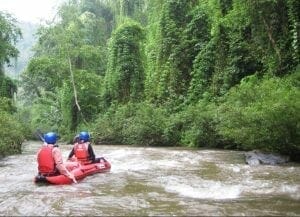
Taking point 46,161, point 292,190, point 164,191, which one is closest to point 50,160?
point 46,161

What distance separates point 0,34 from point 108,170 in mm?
18787

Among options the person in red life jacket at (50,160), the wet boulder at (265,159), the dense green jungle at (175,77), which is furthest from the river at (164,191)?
the dense green jungle at (175,77)

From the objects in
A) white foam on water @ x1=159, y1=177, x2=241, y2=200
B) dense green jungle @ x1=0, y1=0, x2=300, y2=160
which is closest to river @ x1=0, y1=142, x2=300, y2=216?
white foam on water @ x1=159, y1=177, x2=241, y2=200

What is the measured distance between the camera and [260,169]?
11.9m

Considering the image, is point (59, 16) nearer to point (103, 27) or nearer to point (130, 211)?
point (103, 27)

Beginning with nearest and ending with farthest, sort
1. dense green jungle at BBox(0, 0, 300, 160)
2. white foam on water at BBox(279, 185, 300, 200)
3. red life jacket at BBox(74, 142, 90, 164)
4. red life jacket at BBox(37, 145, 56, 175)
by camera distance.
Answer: white foam on water at BBox(279, 185, 300, 200) < red life jacket at BBox(37, 145, 56, 175) < red life jacket at BBox(74, 142, 90, 164) < dense green jungle at BBox(0, 0, 300, 160)

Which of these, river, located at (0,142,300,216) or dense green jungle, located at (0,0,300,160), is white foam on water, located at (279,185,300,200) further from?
dense green jungle, located at (0,0,300,160)

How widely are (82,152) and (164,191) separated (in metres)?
3.60

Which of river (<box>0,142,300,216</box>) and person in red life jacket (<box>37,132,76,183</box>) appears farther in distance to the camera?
person in red life jacket (<box>37,132,76,183</box>)

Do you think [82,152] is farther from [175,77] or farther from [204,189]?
[175,77]

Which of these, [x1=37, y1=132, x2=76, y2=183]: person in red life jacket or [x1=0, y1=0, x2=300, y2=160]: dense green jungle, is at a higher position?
[x1=0, y1=0, x2=300, y2=160]: dense green jungle

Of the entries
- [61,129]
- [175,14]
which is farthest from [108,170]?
[61,129]

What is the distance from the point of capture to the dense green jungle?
15078 millimetres

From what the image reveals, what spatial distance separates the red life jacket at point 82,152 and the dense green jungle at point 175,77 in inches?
188
